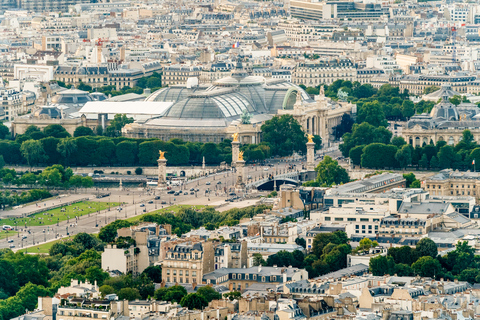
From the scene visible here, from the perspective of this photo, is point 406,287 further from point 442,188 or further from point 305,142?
point 305,142

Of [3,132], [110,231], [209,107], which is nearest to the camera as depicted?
[110,231]

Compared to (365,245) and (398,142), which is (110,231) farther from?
(398,142)

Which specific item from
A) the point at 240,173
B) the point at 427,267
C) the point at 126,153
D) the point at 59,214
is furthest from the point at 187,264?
the point at 126,153

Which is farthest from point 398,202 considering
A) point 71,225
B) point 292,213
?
point 71,225

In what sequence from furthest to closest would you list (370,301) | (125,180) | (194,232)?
1. (125,180)
2. (194,232)
3. (370,301)

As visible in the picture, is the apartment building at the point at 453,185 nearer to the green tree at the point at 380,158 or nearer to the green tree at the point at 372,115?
the green tree at the point at 380,158

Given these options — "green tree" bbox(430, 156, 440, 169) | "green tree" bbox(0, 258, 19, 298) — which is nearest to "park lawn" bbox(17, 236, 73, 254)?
"green tree" bbox(0, 258, 19, 298)

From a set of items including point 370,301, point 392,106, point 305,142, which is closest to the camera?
point 370,301

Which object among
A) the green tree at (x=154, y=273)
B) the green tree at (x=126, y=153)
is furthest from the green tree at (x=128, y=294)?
the green tree at (x=126, y=153)
